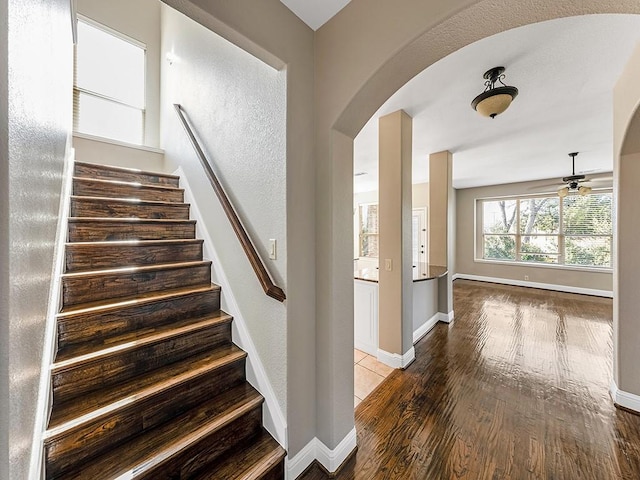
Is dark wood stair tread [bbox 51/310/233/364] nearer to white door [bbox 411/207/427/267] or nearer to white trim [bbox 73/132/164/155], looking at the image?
white trim [bbox 73/132/164/155]

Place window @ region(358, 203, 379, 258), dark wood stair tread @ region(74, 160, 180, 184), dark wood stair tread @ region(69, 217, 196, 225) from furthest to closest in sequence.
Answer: window @ region(358, 203, 379, 258) < dark wood stair tread @ region(74, 160, 180, 184) < dark wood stair tread @ region(69, 217, 196, 225)

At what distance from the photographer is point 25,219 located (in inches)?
28.7

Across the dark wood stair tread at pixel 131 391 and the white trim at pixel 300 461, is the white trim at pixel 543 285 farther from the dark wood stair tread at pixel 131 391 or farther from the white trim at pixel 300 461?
the dark wood stair tread at pixel 131 391

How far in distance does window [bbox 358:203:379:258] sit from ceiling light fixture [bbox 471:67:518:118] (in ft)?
→ 17.8

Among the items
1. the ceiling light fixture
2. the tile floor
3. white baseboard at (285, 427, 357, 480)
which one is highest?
the ceiling light fixture

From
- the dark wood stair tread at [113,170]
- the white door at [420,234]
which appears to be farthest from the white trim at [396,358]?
the white door at [420,234]

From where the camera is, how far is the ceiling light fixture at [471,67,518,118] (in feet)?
6.22

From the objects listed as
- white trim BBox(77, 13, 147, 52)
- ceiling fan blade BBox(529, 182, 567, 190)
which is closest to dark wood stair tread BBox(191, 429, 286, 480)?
white trim BBox(77, 13, 147, 52)

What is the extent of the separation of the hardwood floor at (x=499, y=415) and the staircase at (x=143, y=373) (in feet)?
1.89

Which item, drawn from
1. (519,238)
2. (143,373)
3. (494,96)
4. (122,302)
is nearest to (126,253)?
(122,302)

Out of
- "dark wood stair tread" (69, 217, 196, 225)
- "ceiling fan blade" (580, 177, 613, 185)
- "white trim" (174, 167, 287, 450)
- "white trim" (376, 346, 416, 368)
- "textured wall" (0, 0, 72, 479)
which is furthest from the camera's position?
"ceiling fan blade" (580, 177, 613, 185)

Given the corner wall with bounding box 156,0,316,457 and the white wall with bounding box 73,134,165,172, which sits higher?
the white wall with bounding box 73,134,165,172

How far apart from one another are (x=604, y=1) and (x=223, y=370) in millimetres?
2418

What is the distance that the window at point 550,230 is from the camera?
5.56 metres
